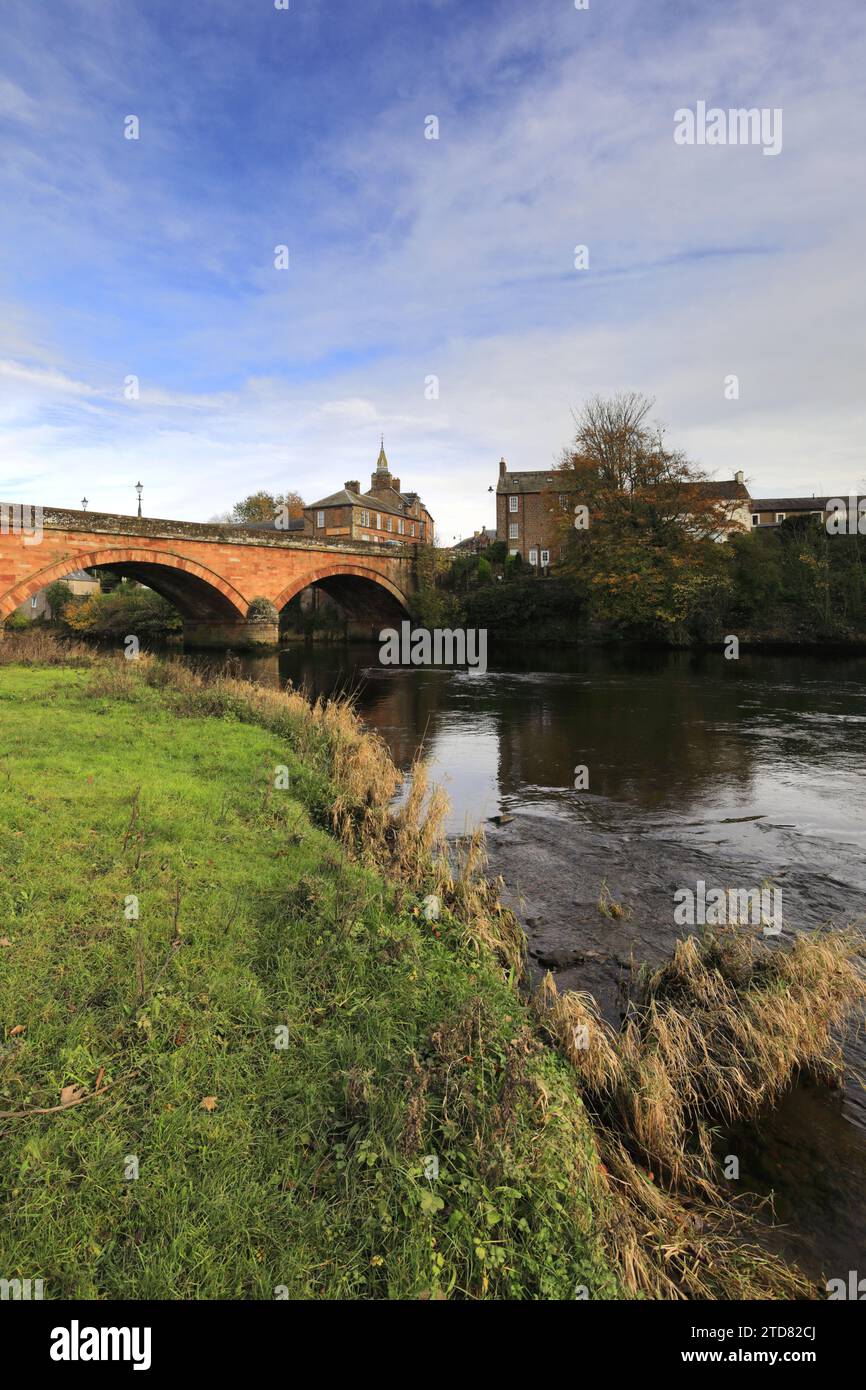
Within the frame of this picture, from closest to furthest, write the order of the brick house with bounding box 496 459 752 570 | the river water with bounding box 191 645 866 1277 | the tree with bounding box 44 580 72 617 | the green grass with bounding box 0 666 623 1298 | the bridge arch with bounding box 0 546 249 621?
the green grass with bounding box 0 666 623 1298 → the river water with bounding box 191 645 866 1277 → the bridge arch with bounding box 0 546 249 621 → the brick house with bounding box 496 459 752 570 → the tree with bounding box 44 580 72 617

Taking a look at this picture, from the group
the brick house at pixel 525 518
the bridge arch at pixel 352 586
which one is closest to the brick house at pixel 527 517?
the brick house at pixel 525 518

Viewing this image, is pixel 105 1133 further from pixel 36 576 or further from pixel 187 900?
pixel 36 576

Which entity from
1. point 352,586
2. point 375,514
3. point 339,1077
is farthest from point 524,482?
point 339,1077

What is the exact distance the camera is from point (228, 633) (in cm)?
4084

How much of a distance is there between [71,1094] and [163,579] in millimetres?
36896

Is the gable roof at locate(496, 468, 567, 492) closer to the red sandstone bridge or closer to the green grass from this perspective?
the red sandstone bridge

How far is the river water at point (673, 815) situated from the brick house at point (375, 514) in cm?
4268

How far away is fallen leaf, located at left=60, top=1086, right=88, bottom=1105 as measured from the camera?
12.0ft

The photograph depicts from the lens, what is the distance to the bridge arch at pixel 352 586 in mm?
41406

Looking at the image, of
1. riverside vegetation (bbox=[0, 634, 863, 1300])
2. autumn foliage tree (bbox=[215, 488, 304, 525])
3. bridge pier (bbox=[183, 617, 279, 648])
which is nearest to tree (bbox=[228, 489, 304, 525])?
autumn foliage tree (bbox=[215, 488, 304, 525])

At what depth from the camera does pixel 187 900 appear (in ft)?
19.1

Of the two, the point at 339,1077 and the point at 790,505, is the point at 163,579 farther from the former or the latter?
the point at 790,505

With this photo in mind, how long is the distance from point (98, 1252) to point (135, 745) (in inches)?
346

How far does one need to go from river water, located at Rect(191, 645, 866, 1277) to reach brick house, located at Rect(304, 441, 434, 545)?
4268 centimetres
